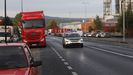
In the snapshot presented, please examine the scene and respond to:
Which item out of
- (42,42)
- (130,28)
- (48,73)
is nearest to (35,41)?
(42,42)

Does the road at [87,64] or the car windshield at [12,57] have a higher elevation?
the car windshield at [12,57]

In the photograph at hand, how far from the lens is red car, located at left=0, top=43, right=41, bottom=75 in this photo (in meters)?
9.23

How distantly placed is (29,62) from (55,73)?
7.46m

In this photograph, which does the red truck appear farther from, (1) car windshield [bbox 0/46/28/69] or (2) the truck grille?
(1) car windshield [bbox 0/46/28/69]

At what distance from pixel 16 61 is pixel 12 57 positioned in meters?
0.22

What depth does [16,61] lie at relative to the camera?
32.8 feet

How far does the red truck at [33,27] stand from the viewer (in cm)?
4634

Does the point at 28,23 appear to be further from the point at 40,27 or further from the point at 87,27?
the point at 87,27

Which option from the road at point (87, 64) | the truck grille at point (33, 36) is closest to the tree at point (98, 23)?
the truck grille at point (33, 36)

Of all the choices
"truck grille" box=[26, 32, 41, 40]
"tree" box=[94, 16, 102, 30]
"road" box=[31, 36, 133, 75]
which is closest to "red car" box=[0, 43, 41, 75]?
"road" box=[31, 36, 133, 75]

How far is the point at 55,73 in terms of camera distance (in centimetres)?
1731

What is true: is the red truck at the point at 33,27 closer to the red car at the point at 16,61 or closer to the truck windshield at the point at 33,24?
the truck windshield at the point at 33,24

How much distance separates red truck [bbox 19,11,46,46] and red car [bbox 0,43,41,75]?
35.7m

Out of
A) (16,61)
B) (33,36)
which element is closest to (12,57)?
(16,61)
